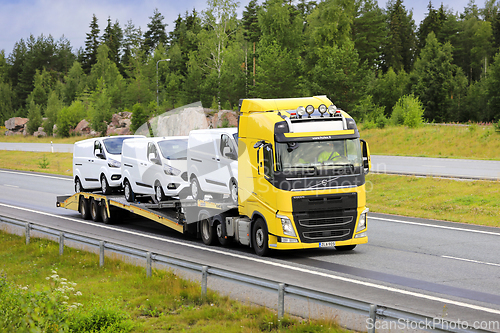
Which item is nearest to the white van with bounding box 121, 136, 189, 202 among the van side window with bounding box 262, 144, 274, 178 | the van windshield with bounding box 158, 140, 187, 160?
the van windshield with bounding box 158, 140, 187, 160

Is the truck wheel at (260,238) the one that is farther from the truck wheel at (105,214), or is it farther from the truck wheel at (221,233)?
the truck wheel at (105,214)

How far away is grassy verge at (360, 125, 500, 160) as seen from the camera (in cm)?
3731

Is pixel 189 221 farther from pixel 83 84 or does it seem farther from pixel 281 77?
pixel 83 84

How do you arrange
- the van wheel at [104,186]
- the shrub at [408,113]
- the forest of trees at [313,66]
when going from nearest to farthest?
the van wheel at [104,186] < the shrub at [408,113] < the forest of trees at [313,66]

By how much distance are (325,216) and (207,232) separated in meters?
3.63

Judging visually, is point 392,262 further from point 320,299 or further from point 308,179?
point 320,299

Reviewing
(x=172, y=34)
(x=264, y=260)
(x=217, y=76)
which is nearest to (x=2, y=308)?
(x=264, y=260)

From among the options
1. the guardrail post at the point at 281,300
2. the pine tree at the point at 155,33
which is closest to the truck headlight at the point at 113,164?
the guardrail post at the point at 281,300

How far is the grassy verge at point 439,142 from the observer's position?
122 feet

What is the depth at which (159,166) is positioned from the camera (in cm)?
1514

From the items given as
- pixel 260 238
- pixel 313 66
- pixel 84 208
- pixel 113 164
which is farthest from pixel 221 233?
pixel 313 66

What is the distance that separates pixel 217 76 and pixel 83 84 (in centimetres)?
4779

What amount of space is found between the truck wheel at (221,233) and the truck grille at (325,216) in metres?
2.45

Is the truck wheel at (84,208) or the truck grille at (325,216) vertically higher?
the truck grille at (325,216)
